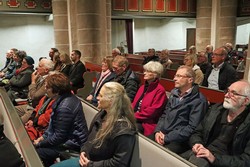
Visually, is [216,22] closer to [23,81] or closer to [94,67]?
[94,67]

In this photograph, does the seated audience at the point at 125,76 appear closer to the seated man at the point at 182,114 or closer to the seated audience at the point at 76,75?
the seated man at the point at 182,114

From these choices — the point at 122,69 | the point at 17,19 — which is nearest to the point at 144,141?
the point at 122,69

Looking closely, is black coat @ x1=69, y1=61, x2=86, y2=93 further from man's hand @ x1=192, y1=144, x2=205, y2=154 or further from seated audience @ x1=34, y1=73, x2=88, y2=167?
man's hand @ x1=192, y1=144, x2=205, y2=154

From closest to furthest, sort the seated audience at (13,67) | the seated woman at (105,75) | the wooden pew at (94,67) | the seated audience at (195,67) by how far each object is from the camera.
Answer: the seated woman at (105,75) < the seated audience at (195,67) < the seated audience at (13,67) < the wooden pew at (94,67)

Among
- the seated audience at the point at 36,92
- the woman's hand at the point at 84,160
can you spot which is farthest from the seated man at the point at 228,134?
the seated audience at the point at 36,92

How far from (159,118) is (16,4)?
748cm

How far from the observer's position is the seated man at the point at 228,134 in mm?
2189

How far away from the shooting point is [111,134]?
86.0 inches

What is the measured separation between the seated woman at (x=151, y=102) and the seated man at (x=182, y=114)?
210 mm

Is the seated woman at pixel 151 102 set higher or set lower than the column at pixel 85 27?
lower

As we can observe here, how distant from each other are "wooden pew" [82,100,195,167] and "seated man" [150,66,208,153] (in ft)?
2.07

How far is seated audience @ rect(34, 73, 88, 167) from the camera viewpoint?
2.77 m

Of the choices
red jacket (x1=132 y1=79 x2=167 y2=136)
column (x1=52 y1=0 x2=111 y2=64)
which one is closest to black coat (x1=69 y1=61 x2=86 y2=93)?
column (x1=52 y1=0 x2=111 y2=64)

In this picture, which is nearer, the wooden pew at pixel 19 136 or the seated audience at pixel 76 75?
the wooden pew at pixel 19 136
